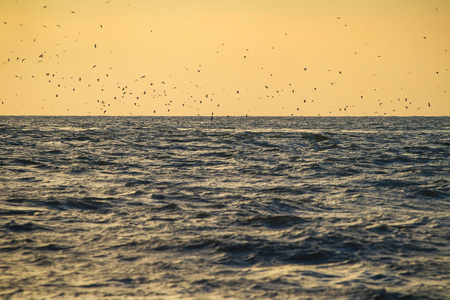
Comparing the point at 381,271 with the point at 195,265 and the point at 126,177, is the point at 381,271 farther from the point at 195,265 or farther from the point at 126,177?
the point at 126,177

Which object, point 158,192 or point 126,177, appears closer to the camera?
point 158,192

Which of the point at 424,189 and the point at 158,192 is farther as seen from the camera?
the point at 424,189

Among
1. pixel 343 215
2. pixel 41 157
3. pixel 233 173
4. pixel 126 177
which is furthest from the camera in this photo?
pixel 41 157

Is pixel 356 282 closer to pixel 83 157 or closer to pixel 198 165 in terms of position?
pixel 198 165

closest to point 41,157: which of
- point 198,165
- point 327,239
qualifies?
point 198,165

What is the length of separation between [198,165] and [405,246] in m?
17.5

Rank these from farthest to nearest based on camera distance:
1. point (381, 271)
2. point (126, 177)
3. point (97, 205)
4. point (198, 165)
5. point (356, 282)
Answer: point (198, 165), point (126, 177), point (97, 205), point (381, 271), point (356, 282)

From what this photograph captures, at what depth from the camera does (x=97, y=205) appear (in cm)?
1520

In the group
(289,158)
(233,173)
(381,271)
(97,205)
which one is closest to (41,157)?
(233,173)

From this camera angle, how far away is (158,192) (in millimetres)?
17984

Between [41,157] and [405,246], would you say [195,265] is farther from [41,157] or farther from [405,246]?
[41,157]

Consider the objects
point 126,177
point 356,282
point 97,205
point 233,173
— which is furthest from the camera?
point 233,173

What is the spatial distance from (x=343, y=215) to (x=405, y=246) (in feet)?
10.5

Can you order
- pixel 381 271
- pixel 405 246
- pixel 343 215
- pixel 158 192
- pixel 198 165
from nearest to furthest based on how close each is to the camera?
pixel 381 271 → pixel 405 246 → pixel 343 215 → pixel 158 192 → pixel 198 165
